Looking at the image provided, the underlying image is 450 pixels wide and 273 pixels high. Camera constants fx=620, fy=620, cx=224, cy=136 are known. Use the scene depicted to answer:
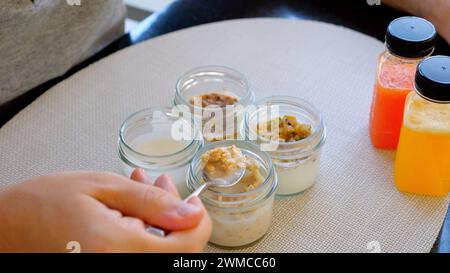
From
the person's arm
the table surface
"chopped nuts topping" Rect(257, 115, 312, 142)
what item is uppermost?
the person's arm

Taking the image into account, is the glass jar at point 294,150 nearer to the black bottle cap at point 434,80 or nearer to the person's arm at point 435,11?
the black bottle cap at point 434,80

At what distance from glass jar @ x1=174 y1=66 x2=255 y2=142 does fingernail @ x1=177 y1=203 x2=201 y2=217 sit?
23 centimetres

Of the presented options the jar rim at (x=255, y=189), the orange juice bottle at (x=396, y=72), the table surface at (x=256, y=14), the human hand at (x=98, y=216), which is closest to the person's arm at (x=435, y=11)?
the table surface at (x=256, y=14)

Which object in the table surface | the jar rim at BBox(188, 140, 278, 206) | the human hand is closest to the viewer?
the human hand

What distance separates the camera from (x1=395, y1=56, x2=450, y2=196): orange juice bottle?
2.54 feet

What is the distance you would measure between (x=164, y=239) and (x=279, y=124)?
0.28m

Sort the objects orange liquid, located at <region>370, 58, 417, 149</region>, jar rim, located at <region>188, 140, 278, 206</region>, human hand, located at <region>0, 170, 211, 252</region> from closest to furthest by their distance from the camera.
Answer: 1. human hand, located at <region>0, 170, 211, 252</region>
2. jar rim, located at <region>188, 140, 278, 206</region>
3. orange liquid, located at <region>370, 58, 417, 149</region>

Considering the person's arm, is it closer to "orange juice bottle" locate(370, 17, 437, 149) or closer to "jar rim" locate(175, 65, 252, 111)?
"orange juice bottle" locate(370, 17, 437, 149)

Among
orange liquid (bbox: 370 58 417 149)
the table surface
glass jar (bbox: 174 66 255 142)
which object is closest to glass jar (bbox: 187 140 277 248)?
glass jar (bbox: 174 66 255 142)

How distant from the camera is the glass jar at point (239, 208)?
2.47 feet

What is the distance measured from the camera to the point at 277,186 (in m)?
0.85

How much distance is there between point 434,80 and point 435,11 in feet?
1.20
